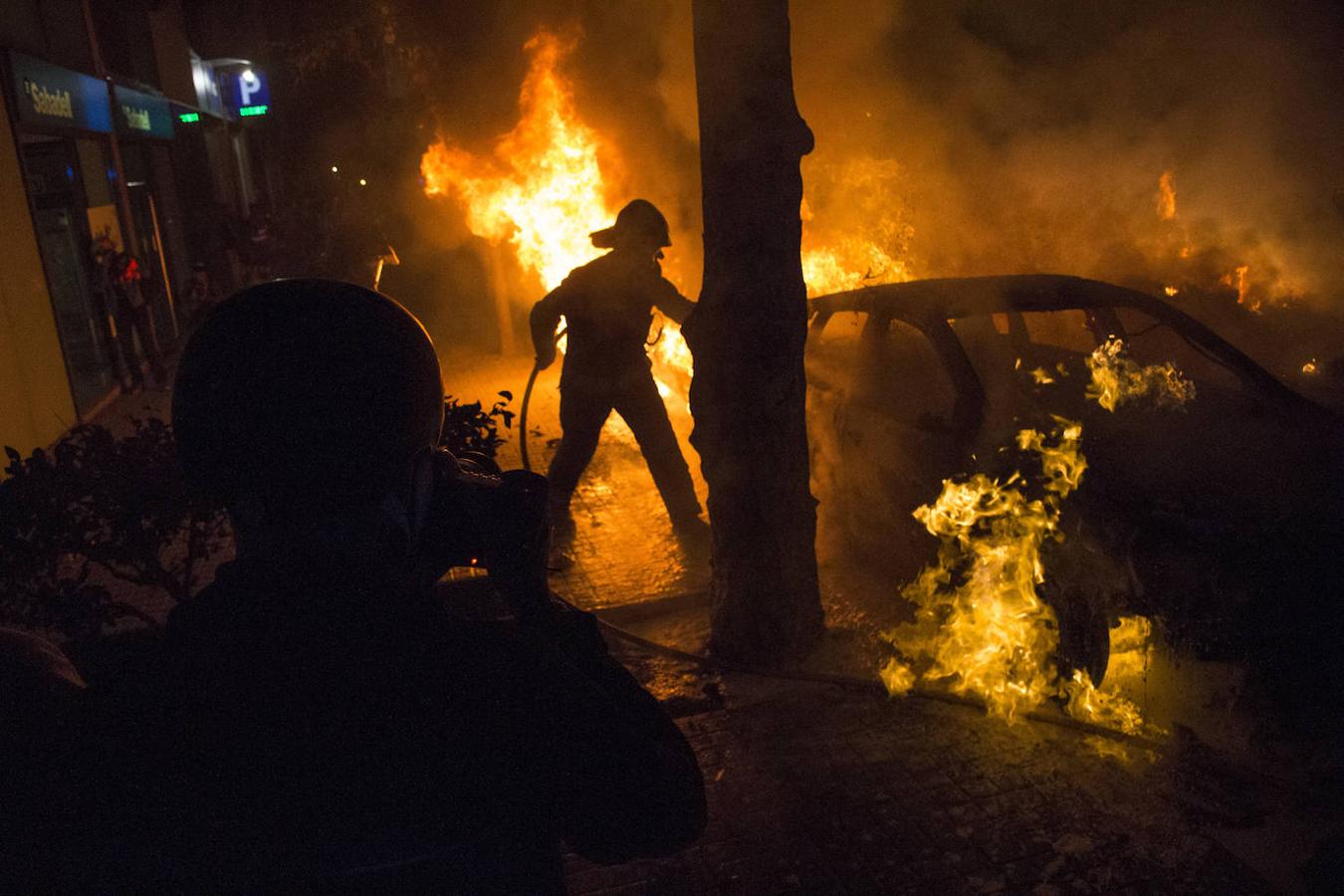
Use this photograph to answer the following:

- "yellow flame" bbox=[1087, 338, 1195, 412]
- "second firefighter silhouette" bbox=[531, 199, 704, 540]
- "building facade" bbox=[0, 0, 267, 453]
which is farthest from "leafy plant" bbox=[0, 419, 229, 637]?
"building facade" bbox=[0, 0, 267, 453]

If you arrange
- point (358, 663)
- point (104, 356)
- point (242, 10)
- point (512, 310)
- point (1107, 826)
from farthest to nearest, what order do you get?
point (242, 10)
point (512, 310)
point (104, 356)
point (1107, 826)
point (358, 663)

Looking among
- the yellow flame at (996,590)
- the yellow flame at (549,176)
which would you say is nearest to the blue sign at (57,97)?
the yellow flame at (549,176)

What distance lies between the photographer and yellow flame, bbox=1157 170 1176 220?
463 inches

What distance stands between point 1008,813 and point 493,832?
2.75 meters

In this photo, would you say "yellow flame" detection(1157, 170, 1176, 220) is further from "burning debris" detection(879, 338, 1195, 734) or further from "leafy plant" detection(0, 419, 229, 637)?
"leafy plant" detection(0, 419, 229, 637)

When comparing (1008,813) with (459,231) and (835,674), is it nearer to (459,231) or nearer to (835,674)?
(835,674)

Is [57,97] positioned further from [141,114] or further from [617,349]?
[617,349]

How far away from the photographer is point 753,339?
13.4 feet

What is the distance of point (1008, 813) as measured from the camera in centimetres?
330

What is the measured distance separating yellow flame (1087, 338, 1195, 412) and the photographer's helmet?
437 centimetres

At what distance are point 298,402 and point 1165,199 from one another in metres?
13.1

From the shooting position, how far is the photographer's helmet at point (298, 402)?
111 centimetres

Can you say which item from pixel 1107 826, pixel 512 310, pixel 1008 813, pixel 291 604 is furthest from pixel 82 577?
pixel 512 310

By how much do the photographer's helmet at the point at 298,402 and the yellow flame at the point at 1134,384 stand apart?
172 inches
